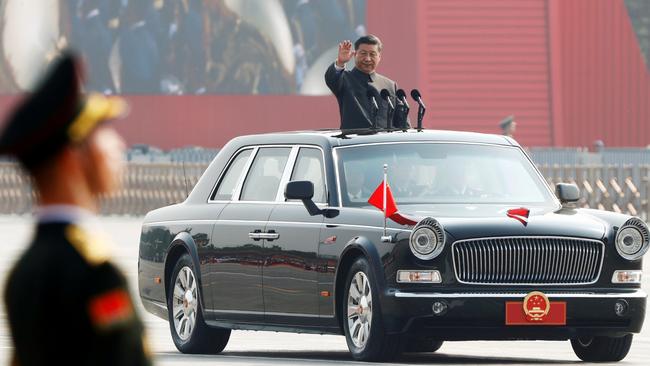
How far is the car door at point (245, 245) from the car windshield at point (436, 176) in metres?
0.54

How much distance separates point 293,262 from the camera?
37.6 ft

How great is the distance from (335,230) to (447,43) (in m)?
43.3

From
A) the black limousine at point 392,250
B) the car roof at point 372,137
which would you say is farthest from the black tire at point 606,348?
the car roof at point 372,137

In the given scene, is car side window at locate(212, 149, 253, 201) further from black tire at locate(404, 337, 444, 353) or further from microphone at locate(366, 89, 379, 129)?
black tire at locate(404, 337, 444, 353)

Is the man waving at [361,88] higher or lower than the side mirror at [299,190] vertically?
higher

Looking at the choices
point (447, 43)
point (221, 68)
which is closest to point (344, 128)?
point (447, 43)

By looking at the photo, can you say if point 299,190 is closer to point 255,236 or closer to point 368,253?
point 255,236

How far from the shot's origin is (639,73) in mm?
55875

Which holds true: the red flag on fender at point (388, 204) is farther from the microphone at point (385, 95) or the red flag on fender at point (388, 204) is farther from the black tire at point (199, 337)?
the microphone at point (385, 95)

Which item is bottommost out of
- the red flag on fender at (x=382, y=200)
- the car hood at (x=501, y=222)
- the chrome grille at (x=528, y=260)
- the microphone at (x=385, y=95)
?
the chrome grille at (x=528, y=260)

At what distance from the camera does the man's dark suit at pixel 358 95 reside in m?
12.9

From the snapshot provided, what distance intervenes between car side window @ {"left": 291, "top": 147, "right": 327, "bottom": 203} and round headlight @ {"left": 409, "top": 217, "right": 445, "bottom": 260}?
1.13 meters

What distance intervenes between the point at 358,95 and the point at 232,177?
1.05 metres

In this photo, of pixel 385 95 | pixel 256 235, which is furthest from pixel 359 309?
pixel 385 95
